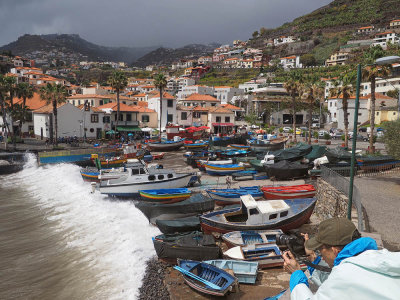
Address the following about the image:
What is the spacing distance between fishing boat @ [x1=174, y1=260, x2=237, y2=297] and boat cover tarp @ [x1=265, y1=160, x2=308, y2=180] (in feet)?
55.9

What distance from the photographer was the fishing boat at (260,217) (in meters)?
15.7

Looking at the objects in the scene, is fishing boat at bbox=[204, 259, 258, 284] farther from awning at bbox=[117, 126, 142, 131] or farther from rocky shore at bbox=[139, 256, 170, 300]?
awning at bbox=[117, 126, 142, 131]

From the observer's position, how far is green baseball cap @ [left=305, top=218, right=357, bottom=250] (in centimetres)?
313

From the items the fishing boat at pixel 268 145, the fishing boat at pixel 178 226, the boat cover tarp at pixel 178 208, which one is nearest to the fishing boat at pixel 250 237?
the fishing boat at pixel 178 226

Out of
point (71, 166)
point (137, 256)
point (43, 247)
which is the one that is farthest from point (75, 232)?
point (71, 166)

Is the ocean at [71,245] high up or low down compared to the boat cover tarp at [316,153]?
down

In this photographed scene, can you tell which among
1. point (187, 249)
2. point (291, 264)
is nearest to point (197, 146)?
point (187, 249)

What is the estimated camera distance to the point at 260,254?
13.5 m

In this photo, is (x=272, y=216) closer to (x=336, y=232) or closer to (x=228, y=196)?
(x=228, y=196)

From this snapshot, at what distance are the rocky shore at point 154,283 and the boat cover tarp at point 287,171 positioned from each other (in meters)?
16.3

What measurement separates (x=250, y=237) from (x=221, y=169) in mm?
17417

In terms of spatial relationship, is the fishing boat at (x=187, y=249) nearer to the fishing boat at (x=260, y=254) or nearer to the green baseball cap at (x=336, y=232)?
the fishing boat at (x=260, y=254)

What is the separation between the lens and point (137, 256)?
15.6 meters

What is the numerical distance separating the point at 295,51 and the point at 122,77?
134573mm
